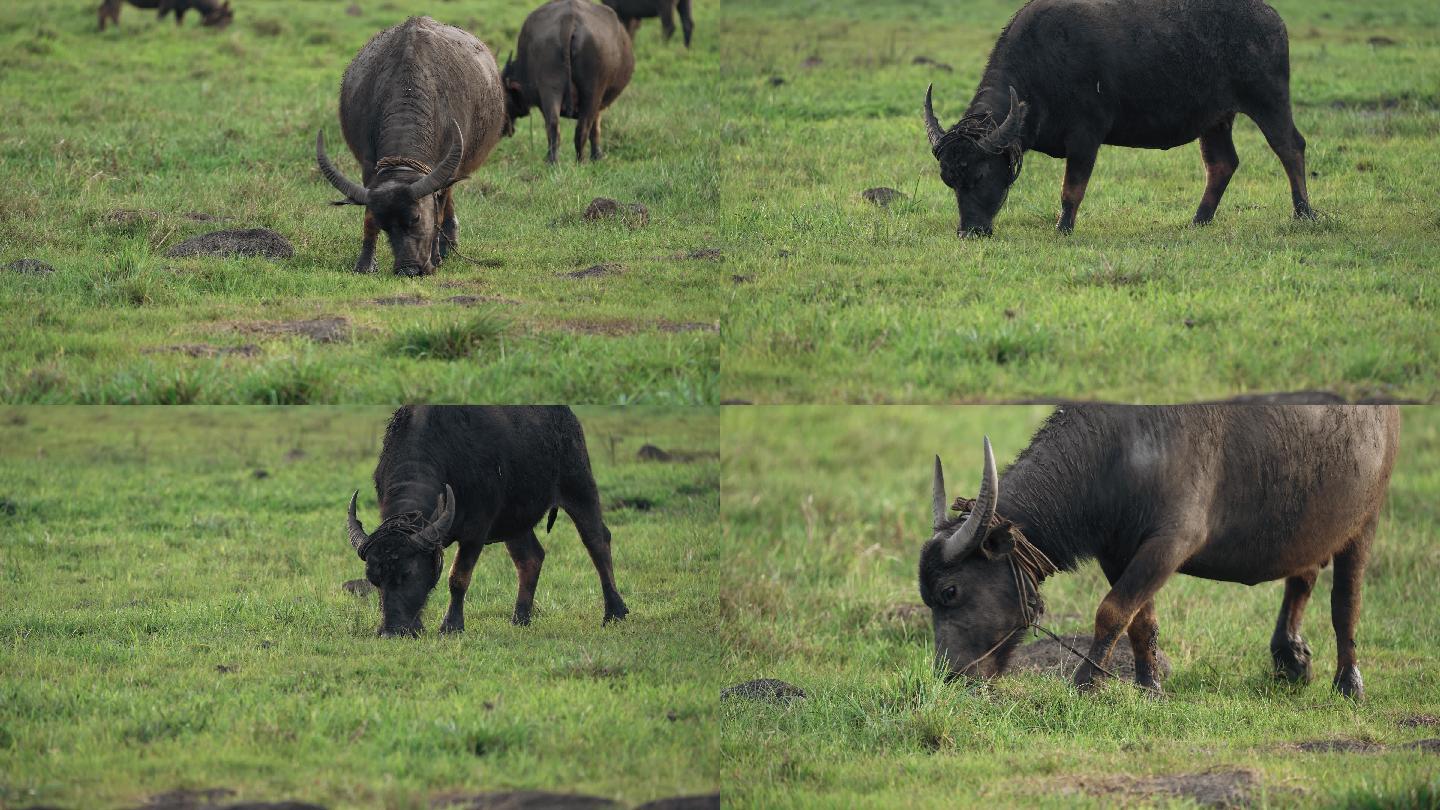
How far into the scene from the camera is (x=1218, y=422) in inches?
352

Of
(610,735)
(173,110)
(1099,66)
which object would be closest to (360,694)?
(610,735)

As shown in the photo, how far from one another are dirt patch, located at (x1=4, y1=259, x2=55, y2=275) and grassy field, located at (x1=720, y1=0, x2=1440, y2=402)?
16.2ft

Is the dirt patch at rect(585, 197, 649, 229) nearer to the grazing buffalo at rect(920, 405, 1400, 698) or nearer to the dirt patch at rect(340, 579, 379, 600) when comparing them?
the dirt patch at rect(340, 579, 379, 600)

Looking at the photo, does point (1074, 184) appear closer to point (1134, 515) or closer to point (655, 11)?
point (1134, 515)

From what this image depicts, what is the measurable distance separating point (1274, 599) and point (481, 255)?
6.57 metres

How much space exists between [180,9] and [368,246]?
21.3 m

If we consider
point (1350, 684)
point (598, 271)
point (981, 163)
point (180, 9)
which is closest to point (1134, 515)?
point (1350, 684)

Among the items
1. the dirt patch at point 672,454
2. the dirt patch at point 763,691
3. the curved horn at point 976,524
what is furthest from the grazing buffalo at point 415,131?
the curved horn at point 976,524

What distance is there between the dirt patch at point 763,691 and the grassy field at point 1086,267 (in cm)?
156

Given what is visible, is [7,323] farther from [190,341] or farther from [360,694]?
[360,694]

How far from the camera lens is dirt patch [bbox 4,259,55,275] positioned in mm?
11234

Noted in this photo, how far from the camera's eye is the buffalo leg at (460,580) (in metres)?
10.5

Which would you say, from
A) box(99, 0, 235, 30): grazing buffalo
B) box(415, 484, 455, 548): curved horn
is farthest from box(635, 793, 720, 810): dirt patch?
box(99, 0, 235, 30): grazing buffalo

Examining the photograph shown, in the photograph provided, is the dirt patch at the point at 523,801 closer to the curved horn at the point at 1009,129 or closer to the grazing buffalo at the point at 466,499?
the grazing buffalo at the point at 466,499
